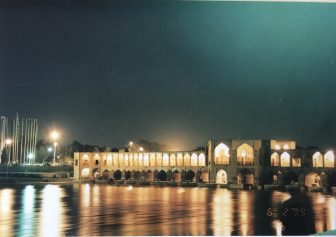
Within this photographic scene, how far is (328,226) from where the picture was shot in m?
19.3

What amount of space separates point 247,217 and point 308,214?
3490mm

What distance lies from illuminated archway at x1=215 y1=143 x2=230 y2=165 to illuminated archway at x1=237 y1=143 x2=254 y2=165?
136 cm

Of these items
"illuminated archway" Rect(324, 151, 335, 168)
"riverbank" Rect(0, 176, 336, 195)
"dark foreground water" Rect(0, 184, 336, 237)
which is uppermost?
"illuminated archway" Rect(324, 151, 335, 168)

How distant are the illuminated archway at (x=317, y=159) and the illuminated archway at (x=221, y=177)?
970 cm

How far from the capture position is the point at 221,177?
173 ft

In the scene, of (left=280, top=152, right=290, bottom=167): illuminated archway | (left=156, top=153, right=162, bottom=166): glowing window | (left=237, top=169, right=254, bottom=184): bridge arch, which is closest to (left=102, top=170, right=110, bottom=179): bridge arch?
(left=156, top=153, right=162, bottom=166): glowing window

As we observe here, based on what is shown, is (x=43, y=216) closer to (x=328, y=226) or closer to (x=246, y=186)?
(x=328, y=226)

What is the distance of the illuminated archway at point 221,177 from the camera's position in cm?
5241

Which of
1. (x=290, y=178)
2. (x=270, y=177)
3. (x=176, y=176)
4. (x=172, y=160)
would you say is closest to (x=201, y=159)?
(x=172, y=160)

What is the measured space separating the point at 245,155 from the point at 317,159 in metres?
7.49

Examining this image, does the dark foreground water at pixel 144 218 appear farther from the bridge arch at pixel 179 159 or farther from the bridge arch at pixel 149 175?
the bridge arch at pixel 149 175

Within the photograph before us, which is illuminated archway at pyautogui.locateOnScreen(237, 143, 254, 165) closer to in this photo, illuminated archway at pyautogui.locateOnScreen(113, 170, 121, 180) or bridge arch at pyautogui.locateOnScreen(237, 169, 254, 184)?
bridge arch at pyautogui.locateOnScreen(237, 169, 254, 184)

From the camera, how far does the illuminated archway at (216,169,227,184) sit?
52.4m

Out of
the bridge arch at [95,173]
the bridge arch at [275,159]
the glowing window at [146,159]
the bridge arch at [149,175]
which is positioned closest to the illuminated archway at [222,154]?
the bridge arch at [275,159]
